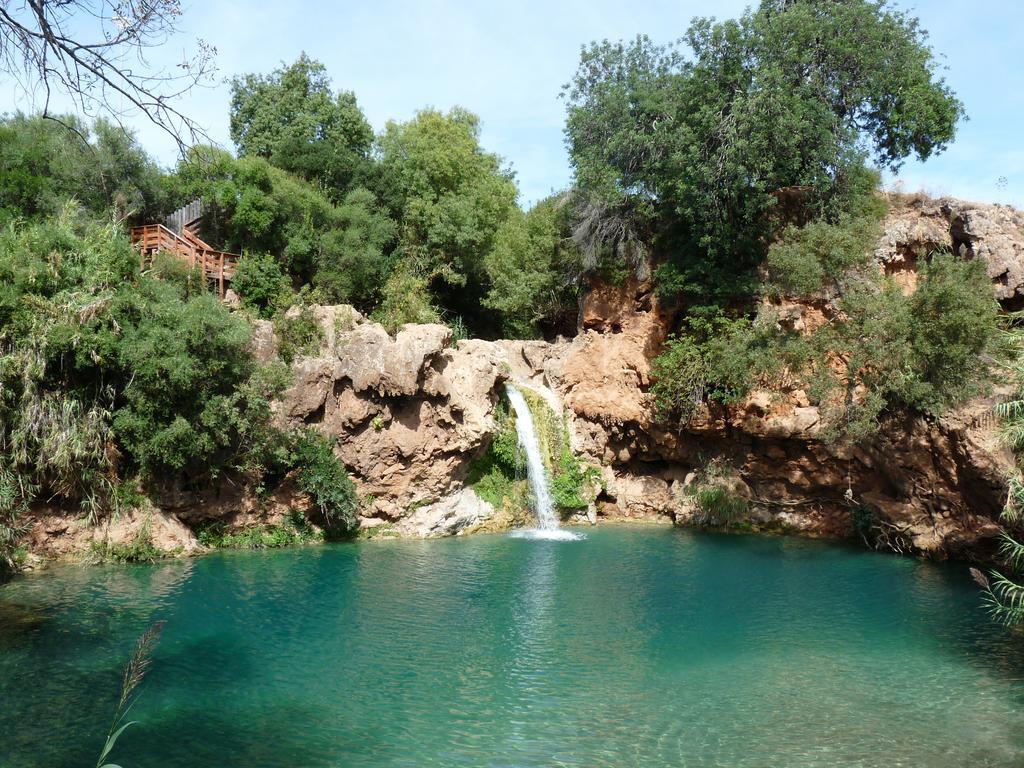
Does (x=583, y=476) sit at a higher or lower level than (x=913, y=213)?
lower

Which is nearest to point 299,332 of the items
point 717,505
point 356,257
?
point 356,257

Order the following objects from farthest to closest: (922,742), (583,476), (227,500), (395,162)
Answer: (395,162) → (583,476) → (227,500) → (922,742)

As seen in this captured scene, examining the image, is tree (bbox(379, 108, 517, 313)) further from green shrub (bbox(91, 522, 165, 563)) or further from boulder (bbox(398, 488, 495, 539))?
green shrub (bbox(91, 522, 165, 563))

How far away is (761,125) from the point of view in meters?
23.9

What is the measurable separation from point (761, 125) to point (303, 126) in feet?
73.8

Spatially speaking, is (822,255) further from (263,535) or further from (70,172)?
(70,172)

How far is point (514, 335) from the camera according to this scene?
37094 millimetres

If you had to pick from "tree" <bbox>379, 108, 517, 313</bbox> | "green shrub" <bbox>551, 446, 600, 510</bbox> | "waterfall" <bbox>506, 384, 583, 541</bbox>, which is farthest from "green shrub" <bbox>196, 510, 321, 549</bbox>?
"tree" <bbox>379, 108, 517, 313</bbox>

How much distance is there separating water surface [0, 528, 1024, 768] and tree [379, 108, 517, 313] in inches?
681

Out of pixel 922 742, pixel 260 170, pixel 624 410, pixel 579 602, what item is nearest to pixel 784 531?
pixel 624 410

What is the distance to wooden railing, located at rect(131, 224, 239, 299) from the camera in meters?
26.7

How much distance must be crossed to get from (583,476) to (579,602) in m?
10.4

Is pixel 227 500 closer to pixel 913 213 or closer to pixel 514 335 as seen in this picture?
pixel 514 335

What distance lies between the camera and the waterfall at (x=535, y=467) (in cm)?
2572
